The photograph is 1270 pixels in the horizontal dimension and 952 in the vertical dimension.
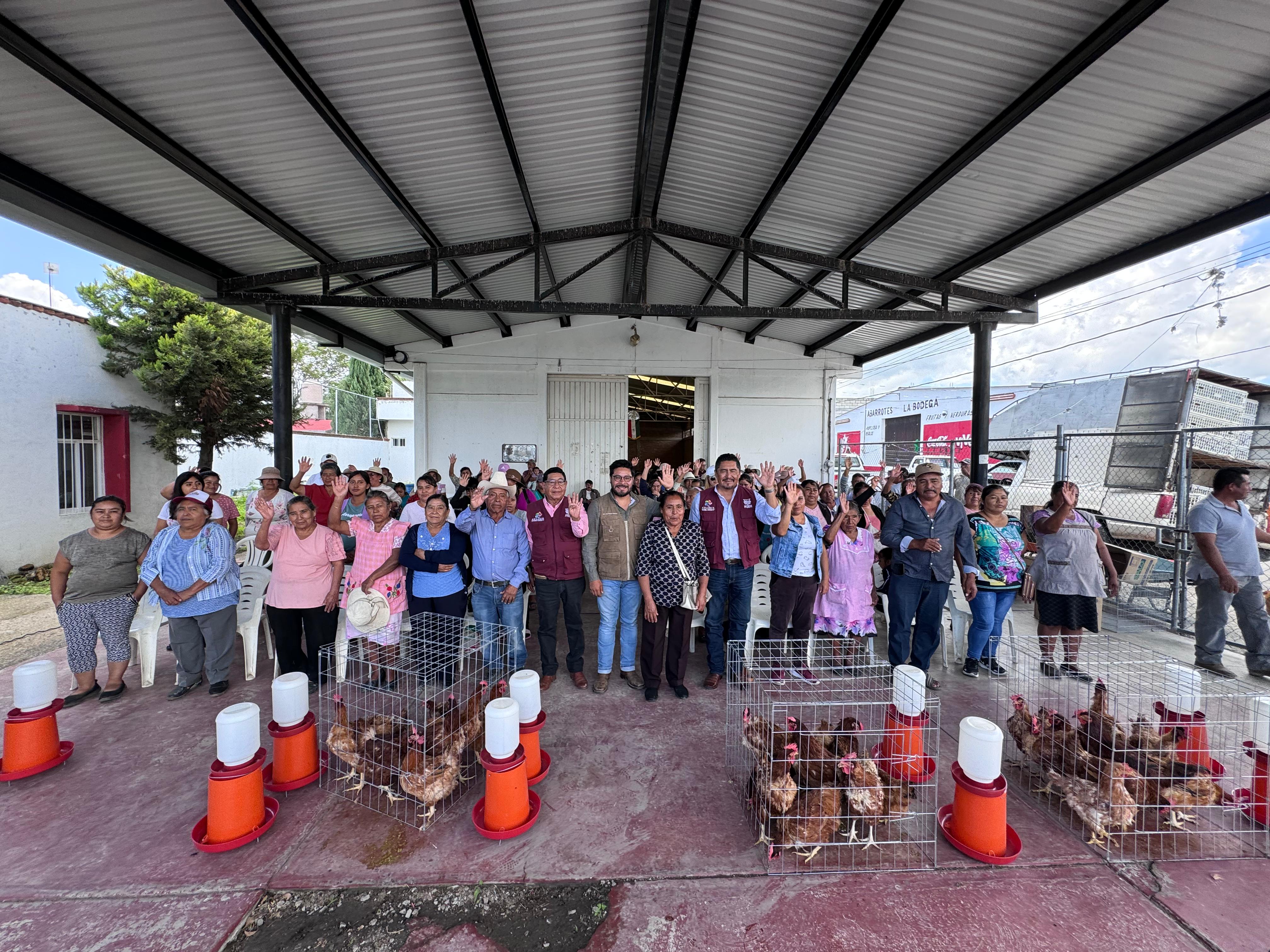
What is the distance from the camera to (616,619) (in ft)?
13.9

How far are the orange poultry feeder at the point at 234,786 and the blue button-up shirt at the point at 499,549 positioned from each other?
5.93ft

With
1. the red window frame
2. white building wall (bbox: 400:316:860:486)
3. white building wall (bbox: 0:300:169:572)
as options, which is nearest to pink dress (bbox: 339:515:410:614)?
white building wall (bbox: 400:316:860:486)

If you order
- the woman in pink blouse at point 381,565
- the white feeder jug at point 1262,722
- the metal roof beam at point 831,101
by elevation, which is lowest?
the white feeder jug at point 1262,722

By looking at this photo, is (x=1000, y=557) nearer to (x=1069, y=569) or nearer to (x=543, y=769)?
(x=1069, y=569)

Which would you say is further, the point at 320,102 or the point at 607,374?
the point at 607,374

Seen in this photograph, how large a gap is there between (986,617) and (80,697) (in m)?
7.02

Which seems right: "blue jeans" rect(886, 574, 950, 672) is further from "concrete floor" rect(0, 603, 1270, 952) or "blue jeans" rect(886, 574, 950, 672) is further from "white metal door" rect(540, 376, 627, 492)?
"white metal door" rect(540, 376, 627, 492)

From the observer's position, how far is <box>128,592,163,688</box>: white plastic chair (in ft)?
13.5

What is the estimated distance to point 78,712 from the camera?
3.73m

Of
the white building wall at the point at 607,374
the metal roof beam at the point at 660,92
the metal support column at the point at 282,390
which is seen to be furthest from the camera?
the white building wall at the point at 607,374

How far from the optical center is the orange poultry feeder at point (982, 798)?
2322 mm

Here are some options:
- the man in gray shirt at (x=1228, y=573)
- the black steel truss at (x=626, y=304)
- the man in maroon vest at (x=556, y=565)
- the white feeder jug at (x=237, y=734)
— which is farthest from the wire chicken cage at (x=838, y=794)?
the black steel truss at (x=626, y=304)

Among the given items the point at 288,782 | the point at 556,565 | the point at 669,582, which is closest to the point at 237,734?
the point at 288,782

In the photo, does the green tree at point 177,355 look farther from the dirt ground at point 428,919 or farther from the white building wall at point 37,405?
the dirt ground at point 428,919
